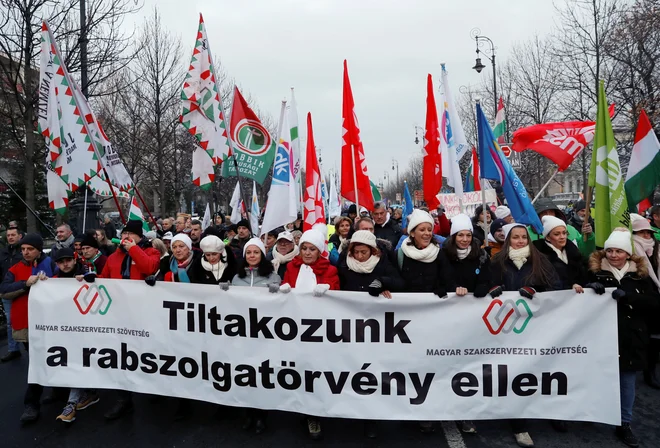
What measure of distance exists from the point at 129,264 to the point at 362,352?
2.47 metres

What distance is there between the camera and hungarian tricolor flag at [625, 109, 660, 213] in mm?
4766

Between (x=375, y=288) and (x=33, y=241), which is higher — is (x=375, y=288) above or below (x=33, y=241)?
below

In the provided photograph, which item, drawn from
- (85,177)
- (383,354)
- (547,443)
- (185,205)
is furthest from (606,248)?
(185,205)

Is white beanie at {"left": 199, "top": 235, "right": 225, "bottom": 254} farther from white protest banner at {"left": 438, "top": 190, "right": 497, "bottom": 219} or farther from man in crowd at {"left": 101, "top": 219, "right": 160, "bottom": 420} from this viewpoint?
white protest banner at {"left": 438, "top": 190, "right": 497, "bottom": 219}

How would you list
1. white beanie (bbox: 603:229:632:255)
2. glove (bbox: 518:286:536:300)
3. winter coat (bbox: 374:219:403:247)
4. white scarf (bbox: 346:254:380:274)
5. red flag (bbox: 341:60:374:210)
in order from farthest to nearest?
winter coat (bbox: 374:219:403:247) < red flag (bbox: 341:60:374:210) < white scarf (bbox: 346:254:380:274) < white beanie (bbox: 603:229:632:255) < glove (bbox: 518:286:536:300)

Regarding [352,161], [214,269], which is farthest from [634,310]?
[352,161]

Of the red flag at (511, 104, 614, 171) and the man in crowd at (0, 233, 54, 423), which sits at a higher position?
the red flag at (511, 104, 614, 171)

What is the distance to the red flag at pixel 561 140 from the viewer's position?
6141 mm

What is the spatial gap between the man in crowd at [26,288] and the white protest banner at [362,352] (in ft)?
0.79

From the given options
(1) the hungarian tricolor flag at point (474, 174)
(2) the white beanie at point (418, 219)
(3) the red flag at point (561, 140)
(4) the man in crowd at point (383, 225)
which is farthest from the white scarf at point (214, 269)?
(1) the hungarian tricolor flag at point (474, 174)

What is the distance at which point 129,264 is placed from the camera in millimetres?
4562

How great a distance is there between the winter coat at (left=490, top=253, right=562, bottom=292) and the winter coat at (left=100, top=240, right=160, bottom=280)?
3149mm

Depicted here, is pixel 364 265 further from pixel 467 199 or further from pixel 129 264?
pixel 467 199

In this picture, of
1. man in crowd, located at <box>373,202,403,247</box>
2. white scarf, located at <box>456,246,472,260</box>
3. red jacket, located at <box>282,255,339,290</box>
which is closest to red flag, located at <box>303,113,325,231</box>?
man in crowd, located at <box>373,202,403,247</box>
